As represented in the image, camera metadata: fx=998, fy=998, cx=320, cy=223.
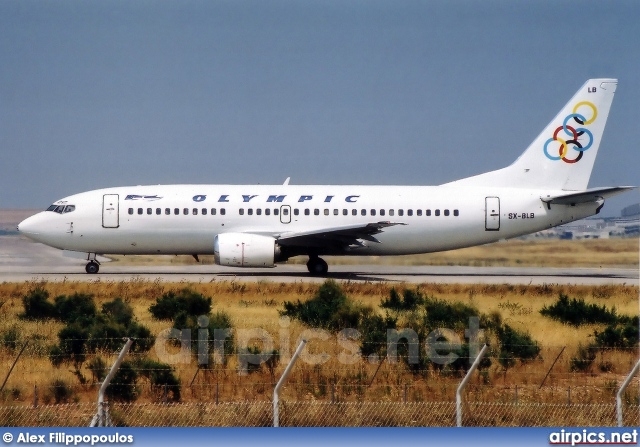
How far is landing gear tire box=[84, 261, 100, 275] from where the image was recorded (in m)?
36.8

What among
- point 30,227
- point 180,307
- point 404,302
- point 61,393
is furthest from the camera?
point 30,227

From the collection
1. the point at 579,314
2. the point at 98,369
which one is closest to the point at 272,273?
the point at 579,314

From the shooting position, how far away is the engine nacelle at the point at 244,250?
1350 inches

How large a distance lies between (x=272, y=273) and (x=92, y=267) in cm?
674

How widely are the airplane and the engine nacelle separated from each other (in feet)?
0.11

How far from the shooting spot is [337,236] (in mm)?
35500

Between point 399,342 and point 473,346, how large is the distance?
1535mm

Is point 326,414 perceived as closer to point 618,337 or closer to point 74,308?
point 618,337

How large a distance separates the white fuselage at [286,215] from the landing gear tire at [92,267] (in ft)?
2.37

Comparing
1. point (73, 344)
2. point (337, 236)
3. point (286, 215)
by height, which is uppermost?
point (286, 215)

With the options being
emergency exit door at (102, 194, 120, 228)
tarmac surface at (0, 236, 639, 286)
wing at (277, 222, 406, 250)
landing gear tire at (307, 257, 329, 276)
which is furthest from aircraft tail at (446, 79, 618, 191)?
emergency exit door at (102, 194, 120, 228)

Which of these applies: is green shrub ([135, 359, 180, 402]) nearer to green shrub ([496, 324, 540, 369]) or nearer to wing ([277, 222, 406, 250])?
green shrub ([496, 324, 540, 369])

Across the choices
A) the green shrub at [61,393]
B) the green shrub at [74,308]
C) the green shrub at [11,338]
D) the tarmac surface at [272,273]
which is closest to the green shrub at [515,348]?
the green shrub at [61,393]

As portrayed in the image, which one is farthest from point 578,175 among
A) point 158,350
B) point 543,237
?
point 158,350
